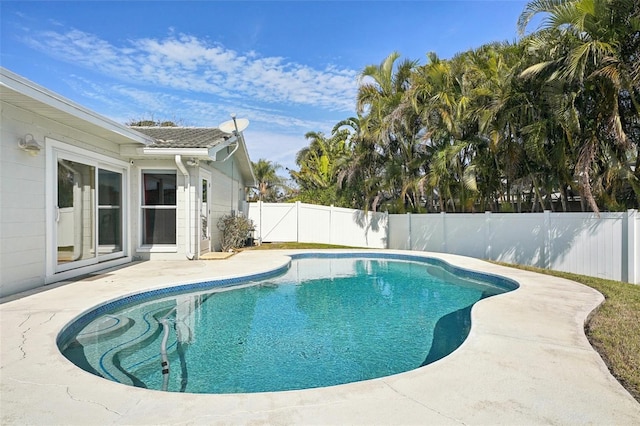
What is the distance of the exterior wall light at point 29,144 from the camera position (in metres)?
6.32

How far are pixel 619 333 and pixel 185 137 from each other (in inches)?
476

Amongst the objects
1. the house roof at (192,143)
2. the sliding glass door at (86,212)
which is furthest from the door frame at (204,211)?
the sliding glass door at (86,212)

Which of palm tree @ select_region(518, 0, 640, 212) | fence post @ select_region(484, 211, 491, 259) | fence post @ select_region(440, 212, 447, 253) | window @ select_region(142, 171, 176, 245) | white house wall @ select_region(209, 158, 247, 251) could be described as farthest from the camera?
fence post @ select_region(440, 212, 447, 253)

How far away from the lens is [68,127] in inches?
303

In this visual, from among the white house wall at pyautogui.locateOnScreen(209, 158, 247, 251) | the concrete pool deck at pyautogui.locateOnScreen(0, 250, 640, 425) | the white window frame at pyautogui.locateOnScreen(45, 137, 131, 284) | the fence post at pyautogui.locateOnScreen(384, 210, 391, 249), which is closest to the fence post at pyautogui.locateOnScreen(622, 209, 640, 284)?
the concrete pool deck at pyautogui.locateOnScreen(0, 250, 640, 425)

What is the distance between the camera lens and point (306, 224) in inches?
715

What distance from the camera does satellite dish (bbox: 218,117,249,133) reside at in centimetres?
1144

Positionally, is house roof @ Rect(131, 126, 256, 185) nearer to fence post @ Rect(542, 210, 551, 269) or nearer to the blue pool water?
the blue pool water

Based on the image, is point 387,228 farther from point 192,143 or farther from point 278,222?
point 192,143

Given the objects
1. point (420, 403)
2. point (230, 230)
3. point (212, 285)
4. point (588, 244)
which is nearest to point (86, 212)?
point (212, 285)

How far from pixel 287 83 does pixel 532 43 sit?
12.1 m

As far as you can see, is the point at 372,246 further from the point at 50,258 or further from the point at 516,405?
the point at 516,405

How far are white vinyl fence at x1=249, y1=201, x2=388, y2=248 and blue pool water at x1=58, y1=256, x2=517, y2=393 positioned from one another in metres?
8.31

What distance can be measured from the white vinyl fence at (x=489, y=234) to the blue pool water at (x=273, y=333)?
303 centimetres
